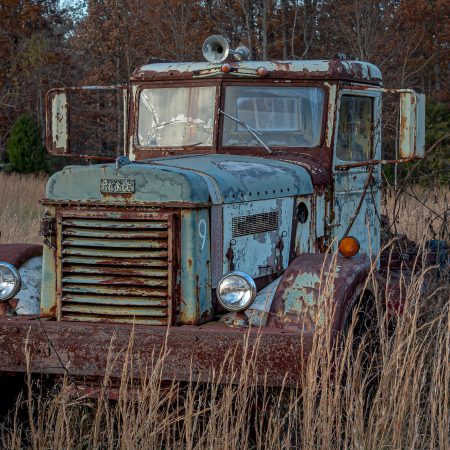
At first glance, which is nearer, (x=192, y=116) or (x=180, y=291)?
(x=180, y=291)

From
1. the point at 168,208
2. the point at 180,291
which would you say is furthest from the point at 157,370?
the point at 168,208

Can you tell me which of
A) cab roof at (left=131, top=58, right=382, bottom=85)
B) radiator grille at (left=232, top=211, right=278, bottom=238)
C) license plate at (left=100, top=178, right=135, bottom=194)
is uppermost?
cab roof at (left=131, top=58, right=382, bottom=85)

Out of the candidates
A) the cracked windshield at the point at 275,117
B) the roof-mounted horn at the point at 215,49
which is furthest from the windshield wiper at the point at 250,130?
the roof-mounted horn at the point at 215,49

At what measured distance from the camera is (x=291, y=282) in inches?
194

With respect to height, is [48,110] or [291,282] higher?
[48,110]

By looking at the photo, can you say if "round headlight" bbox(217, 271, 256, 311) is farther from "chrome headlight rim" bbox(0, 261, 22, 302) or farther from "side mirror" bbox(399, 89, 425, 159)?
"side mirror" bbox(399, 89, 425, 159)

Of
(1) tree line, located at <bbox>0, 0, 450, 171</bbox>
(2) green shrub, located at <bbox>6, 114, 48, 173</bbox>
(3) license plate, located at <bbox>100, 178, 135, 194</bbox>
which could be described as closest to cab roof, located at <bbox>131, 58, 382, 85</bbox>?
(3) license plate, located at <bbox>100, 178, 135, 194</bbox>

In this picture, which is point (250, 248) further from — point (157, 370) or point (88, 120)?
point (88, 120)

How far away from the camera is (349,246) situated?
5625mm

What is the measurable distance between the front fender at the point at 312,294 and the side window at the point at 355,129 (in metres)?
1.57

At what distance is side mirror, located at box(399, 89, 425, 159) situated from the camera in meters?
5.74

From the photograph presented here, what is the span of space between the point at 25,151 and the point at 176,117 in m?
19.2

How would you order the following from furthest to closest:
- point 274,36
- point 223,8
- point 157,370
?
1. point 274,36
2. point 223,8
3. point 157,370

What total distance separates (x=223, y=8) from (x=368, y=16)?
137 inches
